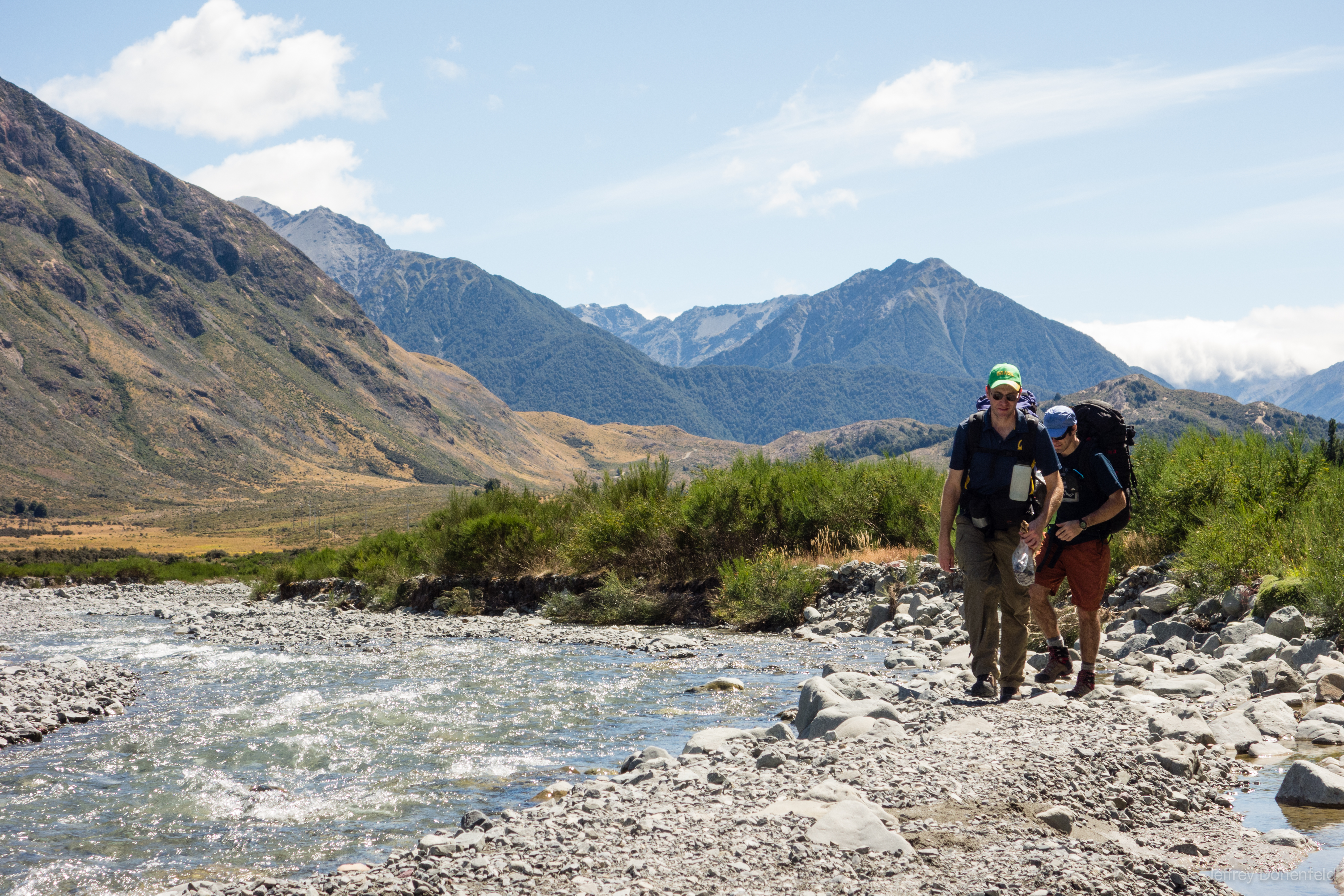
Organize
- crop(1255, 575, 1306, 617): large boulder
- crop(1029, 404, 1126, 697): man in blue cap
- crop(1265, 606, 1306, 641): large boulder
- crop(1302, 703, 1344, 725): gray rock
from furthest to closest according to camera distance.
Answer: crop(1255, 575, 1306, 617): large boulder < crop(1265, 606, 1306, 641): large boulder < crop(1029, 404, 1126, 697): man in blue cap < crop(1302, 703, 1344, 725): gray rock

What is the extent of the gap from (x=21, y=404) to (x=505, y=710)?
4843 inches

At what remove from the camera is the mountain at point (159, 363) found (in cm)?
11019

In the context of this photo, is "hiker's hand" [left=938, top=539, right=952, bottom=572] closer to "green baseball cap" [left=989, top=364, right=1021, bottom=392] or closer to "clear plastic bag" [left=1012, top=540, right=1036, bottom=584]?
"clear plastic bag" [left=1012, top=540, right=1036, bottom=584]

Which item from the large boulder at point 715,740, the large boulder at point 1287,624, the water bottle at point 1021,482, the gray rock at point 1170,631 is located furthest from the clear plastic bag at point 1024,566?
the gray rock at point 1170,631

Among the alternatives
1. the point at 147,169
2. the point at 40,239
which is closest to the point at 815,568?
the point at 40,239

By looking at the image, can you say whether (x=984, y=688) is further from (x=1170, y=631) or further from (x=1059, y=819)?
(x=1170, y=631)

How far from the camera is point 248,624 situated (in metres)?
20.6

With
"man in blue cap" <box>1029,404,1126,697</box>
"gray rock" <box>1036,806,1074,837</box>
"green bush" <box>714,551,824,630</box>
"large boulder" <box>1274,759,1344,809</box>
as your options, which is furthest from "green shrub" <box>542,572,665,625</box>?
"gray rock" <box>1036,806,1074,837</box>

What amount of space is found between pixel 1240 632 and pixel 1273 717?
2794 millimetres

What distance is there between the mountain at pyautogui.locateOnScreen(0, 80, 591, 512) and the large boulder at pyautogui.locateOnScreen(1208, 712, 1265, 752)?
104423mm

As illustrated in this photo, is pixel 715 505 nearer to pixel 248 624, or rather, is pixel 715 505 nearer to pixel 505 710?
pixel 505 710

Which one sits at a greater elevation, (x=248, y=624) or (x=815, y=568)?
(x=815, y=568)

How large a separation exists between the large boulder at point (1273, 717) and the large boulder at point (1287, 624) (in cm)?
220

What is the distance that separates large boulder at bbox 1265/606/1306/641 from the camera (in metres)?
8.63
